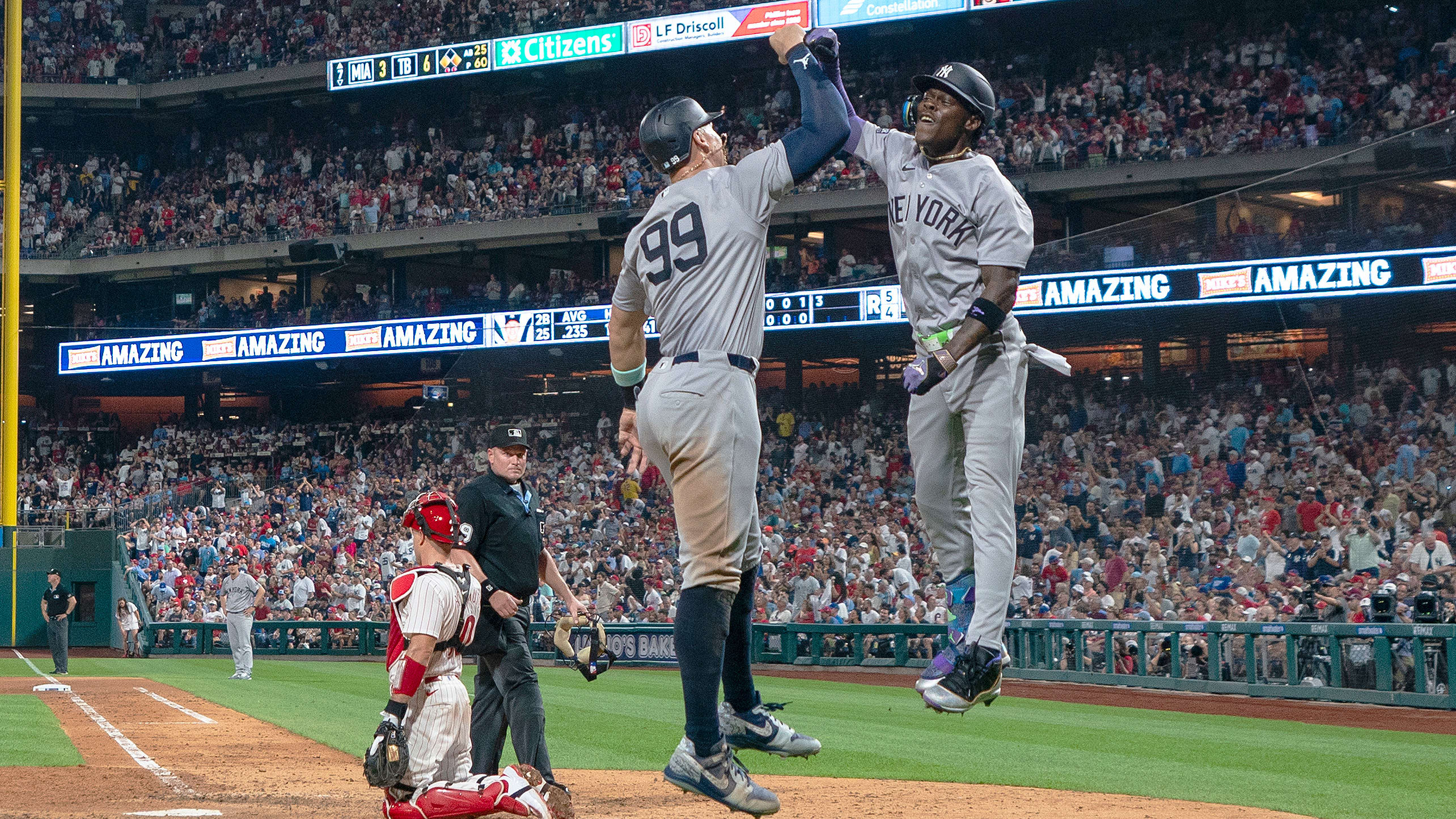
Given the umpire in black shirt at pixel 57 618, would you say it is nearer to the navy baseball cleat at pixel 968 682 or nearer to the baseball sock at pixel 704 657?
the baseball sock at pixel 704 657

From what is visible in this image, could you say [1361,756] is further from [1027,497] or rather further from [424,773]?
[1027,497]

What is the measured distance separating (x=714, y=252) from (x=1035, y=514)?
13.9m

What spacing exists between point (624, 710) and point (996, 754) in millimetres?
4514

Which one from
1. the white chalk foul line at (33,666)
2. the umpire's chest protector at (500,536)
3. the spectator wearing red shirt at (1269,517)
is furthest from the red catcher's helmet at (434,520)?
the white chalk foul line at (33,666)

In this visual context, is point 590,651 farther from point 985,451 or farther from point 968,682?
point 985,451

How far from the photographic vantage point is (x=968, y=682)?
3752mm

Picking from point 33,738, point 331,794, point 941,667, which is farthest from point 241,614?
point 941,667

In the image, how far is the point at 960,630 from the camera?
4.03 metres

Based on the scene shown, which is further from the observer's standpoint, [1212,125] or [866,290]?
[1212,125]

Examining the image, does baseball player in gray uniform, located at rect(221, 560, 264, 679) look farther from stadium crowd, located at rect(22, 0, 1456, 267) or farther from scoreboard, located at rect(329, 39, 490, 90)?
scoreboard, located at rect(329, 39, 490, 90)

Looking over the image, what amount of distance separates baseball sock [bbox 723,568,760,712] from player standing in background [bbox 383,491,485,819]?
7.39 ft

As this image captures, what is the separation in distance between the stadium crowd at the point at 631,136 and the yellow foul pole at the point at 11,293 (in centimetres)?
1034

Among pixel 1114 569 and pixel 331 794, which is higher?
pixel 1114 569

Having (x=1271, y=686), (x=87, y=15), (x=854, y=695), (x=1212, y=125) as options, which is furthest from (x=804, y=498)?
(x=87, y=15)
